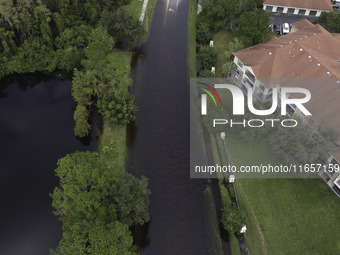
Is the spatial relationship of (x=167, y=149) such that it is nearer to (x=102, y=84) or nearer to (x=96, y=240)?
(x=102, y=84)

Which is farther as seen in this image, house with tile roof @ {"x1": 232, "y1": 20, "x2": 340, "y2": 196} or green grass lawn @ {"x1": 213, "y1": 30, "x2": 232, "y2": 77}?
green grass lawn @ {"x1": 213, "y1": 30, "x2": 232, "y2": 77}

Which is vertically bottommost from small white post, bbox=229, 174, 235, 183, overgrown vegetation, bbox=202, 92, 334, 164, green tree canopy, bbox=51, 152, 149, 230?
small white post, bbox=229, 174, 235, 183

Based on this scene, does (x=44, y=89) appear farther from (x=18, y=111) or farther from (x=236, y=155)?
(x=236, y=155)

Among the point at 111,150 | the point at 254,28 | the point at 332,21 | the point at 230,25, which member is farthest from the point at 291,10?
the point at 111,150

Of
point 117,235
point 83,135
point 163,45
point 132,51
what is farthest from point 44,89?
point 117,235

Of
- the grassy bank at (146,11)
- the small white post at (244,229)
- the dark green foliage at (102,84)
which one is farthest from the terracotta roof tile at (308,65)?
the grassy bank at (146,11)

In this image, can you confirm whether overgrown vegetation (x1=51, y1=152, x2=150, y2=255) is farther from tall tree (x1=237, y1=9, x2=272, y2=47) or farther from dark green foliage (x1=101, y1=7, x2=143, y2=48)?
tall tree (x1=237, y1=9, x2=272, y2=47)

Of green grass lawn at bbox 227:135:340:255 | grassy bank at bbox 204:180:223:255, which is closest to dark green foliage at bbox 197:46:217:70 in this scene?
green grass lawn at bbox 227:135:340:255
